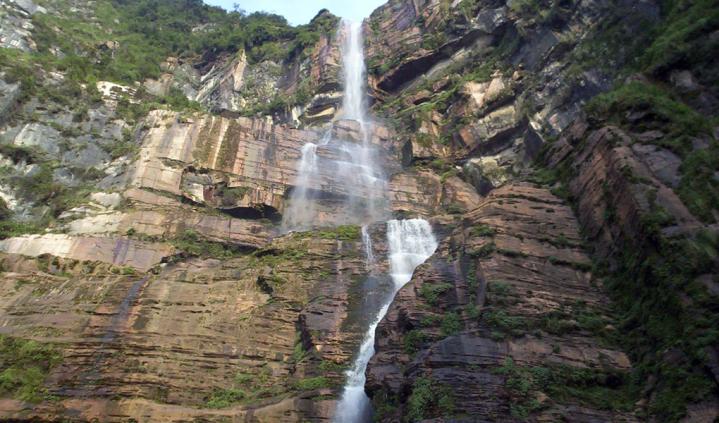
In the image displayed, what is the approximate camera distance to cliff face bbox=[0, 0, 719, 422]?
1623cm

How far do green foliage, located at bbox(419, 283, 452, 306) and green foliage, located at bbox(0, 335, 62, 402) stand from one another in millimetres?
13933

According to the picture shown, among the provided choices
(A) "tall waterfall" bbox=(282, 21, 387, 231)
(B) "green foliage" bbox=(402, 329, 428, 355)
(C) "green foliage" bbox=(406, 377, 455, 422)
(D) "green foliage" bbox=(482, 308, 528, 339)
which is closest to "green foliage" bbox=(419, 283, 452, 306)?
(B) "green foliage" bbox=(402, 329, 428, 355)

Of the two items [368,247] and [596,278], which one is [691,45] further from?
[368,247]

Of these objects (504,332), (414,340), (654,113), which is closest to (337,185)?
(414,340)

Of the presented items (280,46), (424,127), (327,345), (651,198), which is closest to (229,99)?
(280,46)

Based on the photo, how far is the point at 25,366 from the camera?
70.7ft

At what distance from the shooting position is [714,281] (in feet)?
48.6

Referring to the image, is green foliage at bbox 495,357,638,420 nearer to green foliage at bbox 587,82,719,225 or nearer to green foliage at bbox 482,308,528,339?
green foliage at bbox 482,308,528,339

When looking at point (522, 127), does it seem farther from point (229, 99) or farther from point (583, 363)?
point (229, 99)

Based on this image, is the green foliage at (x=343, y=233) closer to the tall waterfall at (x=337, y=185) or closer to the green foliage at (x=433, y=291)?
the tall waterfall at (x=337, y=185)

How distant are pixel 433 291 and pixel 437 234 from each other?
12.2m

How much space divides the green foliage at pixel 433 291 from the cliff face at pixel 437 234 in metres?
0.13

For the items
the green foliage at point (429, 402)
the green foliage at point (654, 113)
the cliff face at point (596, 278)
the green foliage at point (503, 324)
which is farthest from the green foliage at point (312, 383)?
the green foliage at point (654, 113)

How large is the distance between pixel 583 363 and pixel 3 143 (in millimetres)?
36230
